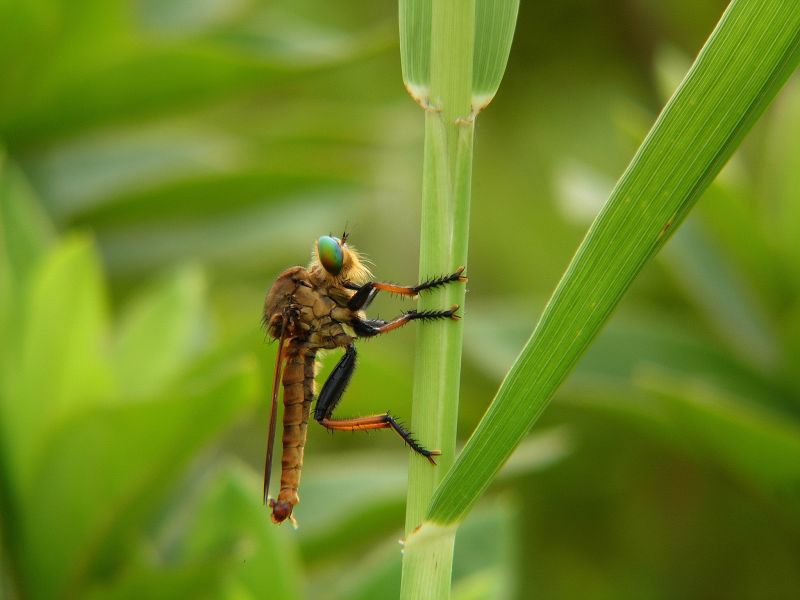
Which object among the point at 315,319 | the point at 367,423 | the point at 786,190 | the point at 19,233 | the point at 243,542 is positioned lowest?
the point at 243,542

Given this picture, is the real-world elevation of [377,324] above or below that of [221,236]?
below

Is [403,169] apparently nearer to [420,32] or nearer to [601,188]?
[601,188]

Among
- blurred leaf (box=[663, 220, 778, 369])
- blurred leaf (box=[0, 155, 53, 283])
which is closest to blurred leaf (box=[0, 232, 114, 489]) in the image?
blurred leaf (box=[0, 155, 53, 283])

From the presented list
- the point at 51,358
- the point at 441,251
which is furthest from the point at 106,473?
the point at 441,251

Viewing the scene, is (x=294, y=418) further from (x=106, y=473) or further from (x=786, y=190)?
(x=786, y=190)

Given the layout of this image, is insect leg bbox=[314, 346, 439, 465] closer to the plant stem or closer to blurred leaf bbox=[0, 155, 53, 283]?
blurred leaf bbox=[0, 155, 53, 283]

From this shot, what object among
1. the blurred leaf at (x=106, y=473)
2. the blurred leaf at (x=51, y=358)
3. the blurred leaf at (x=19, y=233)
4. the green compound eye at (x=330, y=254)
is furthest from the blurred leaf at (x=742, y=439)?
the blurred leaf at (x=19, y=233)

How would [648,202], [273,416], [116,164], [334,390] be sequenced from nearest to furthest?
[648,202], [273,416], [334,390], [116,164]
